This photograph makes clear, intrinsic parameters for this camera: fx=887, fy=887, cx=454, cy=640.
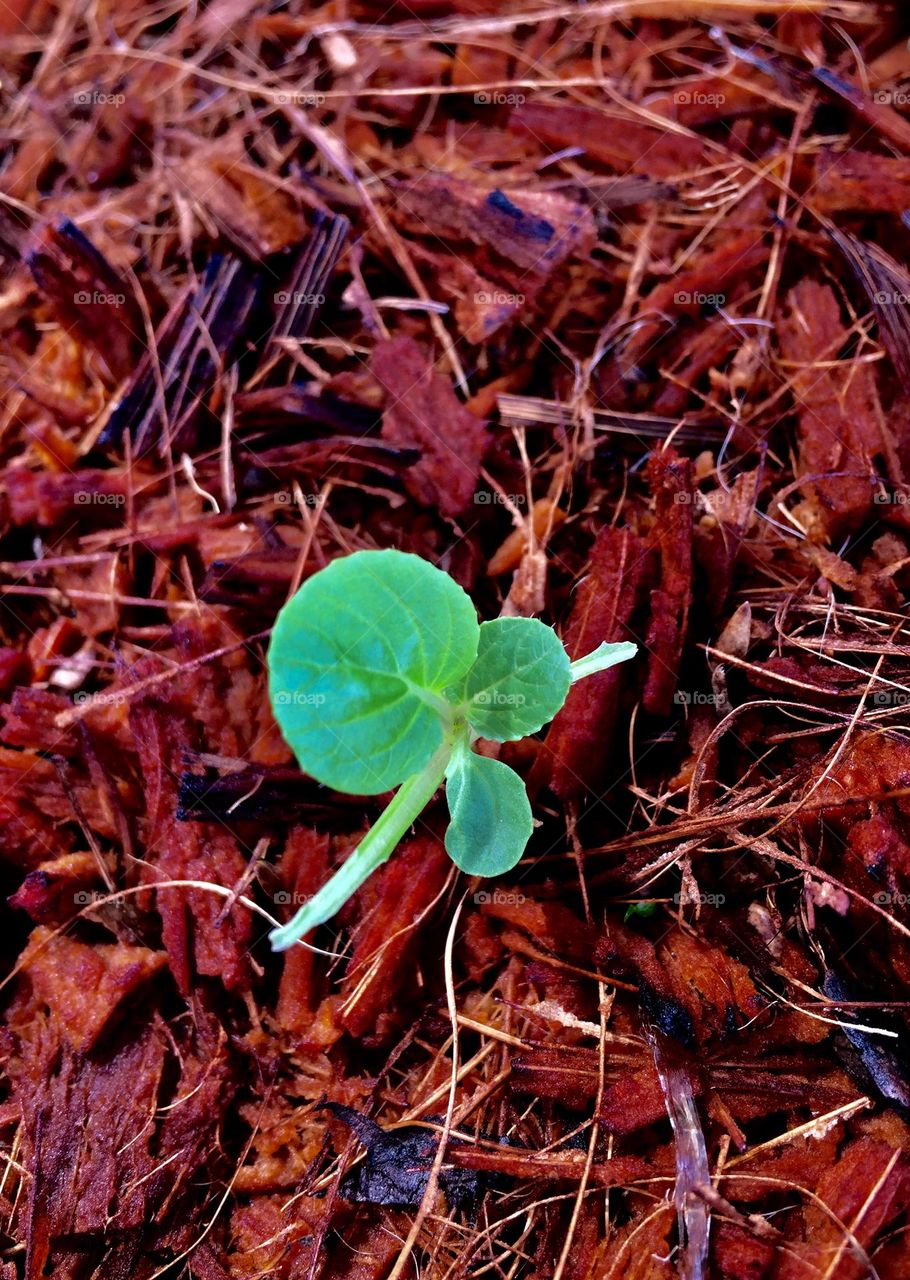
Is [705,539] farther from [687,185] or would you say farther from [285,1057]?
[285,1057]

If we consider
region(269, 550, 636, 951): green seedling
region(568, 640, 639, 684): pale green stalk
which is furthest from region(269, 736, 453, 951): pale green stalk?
region(568, 640, 639, 684): pale green stalk

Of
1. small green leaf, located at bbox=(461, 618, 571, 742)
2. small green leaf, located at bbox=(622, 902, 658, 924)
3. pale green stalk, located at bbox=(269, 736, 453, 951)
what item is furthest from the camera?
small green leaf, located at bbox=(622, 902, 658, 924)

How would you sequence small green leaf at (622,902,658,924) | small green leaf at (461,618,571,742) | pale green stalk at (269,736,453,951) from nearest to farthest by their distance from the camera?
pale green stalk at (269,736,453,951) → small green leaf at (461,618,571,742) → small green leaf at (622,902,658,924)

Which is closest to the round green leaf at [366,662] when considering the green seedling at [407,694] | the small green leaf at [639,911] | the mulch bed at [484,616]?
the green seedling at [407,694]

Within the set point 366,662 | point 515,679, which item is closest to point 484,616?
point 515,679

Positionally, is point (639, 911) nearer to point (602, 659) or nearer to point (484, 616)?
point (602, 659)

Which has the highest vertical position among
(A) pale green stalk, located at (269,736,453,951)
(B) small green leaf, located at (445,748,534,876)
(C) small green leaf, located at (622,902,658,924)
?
(A) pale green stalk, located at (269,736,453,951)

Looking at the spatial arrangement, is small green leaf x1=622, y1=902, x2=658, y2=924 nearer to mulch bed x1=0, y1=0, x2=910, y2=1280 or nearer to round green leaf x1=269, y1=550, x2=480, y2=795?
mulch bed x1=0, y1=0, x2=910, y2=1280
